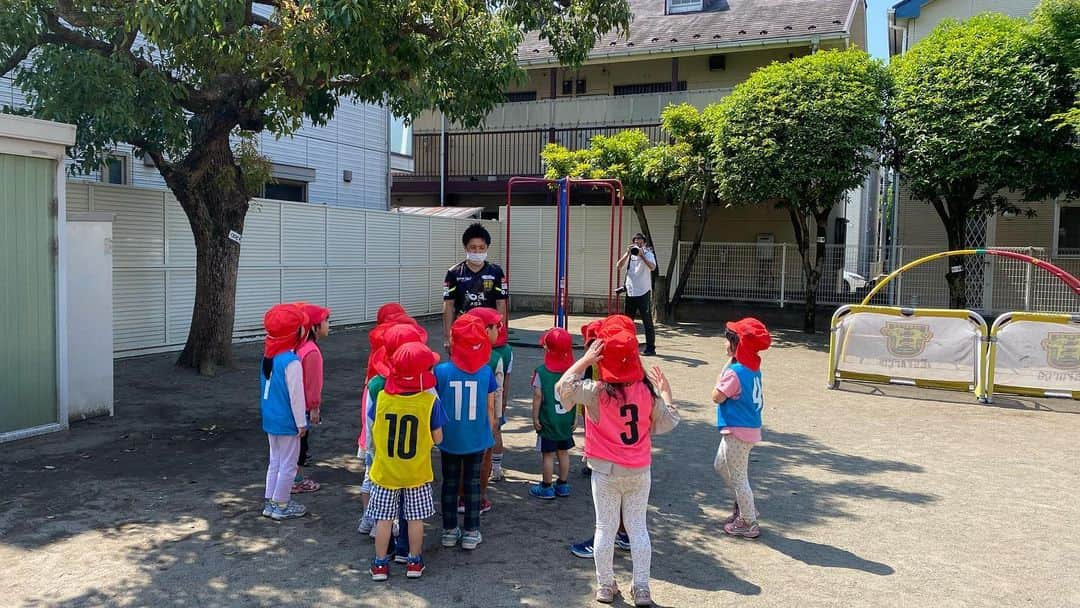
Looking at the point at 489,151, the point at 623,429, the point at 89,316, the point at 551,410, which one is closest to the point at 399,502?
the point at 623,429

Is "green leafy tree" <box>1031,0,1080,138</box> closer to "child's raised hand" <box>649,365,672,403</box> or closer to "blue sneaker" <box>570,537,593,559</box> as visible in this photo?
"child's raised hand" <box>649,365,672,403</box>

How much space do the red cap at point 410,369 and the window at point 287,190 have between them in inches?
499

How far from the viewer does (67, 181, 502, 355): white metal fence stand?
33.1 ft

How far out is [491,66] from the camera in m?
8.97

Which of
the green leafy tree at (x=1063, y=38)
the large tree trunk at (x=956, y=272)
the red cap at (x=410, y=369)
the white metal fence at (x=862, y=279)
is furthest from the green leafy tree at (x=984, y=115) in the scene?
the red cap at (x=410, y=369)

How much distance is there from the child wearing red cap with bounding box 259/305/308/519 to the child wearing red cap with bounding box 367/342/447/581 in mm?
878

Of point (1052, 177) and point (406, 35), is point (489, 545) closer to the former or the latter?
point (406, 35)

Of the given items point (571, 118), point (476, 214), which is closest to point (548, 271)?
point (476, 214)

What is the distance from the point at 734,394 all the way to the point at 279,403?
2.71 m

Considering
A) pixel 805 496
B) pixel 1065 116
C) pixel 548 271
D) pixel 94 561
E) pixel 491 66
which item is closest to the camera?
pixel 94 561

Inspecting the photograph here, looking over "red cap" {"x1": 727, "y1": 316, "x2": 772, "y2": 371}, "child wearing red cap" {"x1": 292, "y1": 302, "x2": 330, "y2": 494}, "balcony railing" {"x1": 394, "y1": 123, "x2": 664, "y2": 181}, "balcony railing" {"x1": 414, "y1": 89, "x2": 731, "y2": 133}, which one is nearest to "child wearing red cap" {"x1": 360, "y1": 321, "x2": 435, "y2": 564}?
"child wearing red cap" {"x1": 292, "y1": 302, "x2": 330, "y2": 494}

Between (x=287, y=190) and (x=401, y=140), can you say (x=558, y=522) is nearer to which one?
(x=287, y=190)

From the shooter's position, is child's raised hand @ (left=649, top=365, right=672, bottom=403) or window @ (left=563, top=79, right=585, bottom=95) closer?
child's raised hand @ (left=649, top=365, right=672, bottom=403)

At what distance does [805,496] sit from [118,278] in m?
8.69
